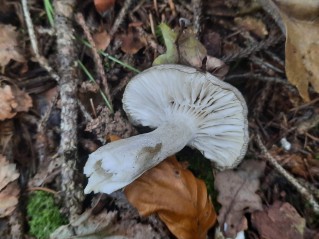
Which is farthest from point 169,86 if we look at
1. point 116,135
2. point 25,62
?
point 25,62

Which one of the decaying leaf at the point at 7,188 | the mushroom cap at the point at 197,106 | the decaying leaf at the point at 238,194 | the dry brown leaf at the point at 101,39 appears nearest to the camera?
the mushroom cap at the point at 197,106

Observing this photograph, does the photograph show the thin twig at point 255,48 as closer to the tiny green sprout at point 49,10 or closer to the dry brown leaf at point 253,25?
the dry brown leaf at point 253,25

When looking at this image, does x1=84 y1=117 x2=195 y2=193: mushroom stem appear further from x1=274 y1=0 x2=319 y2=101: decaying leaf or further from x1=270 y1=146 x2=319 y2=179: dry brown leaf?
x1=274 y1=0 x2=319 y2=101: decaying leaf

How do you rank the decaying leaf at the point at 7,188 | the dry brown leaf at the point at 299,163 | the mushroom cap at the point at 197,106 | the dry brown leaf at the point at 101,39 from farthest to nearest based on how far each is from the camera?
1. the dry brown leaf at the point at 101,39
2. the dry brown leaf at the point at 299,163
3. the decaying leaf at the point at 7,188
4. the mushroom cap at the point at 197,106

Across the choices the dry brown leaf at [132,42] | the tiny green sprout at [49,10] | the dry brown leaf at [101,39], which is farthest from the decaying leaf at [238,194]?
the tiny green sprout at [49,10]

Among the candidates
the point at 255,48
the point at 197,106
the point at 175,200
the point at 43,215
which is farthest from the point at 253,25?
the point at 43,215

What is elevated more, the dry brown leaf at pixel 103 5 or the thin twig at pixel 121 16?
the dry brown leaf at pixel 103 5

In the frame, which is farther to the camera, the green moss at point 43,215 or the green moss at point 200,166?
the green moss at point 200,166

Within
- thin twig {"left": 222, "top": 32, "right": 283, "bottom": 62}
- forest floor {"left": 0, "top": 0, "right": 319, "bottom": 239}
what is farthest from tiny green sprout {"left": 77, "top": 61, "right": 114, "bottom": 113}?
thin twig {"left": 222, "top": 32, "right": 283, "bottom": 62}
